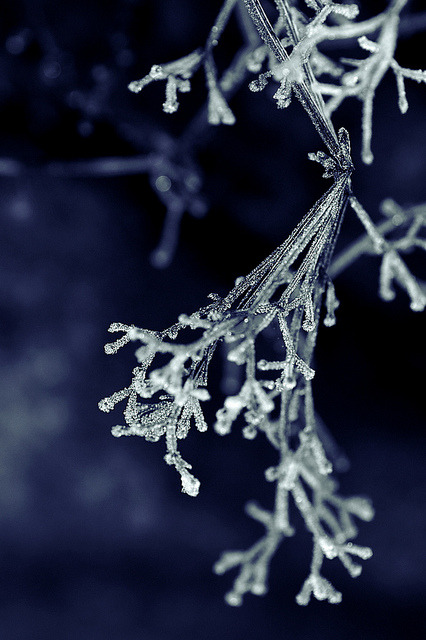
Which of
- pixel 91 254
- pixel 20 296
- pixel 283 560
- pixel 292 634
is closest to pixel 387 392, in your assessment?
pixel 283 560

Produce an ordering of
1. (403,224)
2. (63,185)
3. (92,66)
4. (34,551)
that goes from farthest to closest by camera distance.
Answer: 1. (34,551)
2. (63,185)
3. (92,66)
4. (403,224)

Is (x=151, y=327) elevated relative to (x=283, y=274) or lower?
elevated

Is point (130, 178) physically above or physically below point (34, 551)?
above

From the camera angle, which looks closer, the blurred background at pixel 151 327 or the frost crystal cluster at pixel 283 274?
the frost crystal cluster at pixel 283 274

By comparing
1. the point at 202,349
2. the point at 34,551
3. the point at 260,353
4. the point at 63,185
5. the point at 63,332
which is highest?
the point at 63,185

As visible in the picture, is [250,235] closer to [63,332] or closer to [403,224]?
[403,224]

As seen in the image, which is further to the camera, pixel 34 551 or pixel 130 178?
pixel 34 551

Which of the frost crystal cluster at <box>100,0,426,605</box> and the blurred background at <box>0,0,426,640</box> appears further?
the blurred background at <box>0,0,426,640</box>

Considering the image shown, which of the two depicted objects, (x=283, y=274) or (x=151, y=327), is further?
(x=151, y=327)
